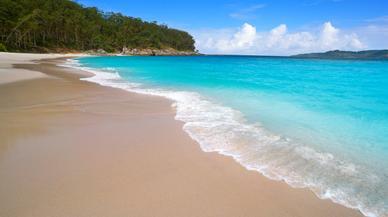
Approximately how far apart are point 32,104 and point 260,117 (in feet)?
26.0

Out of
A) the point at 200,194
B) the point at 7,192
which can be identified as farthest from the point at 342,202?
the point at 7,192

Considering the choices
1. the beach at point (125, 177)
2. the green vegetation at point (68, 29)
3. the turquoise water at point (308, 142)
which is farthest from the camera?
the green vegetation at point (68, 29)

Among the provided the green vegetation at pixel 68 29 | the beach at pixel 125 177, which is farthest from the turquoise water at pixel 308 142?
the green vegetation at pixel 68 29

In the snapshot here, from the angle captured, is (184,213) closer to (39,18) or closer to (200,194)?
(200,194)

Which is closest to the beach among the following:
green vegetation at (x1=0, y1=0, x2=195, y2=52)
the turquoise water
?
the turquoise water

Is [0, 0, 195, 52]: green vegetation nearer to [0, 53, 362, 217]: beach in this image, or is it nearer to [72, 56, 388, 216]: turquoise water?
[0, 53, 362, 217]: beach

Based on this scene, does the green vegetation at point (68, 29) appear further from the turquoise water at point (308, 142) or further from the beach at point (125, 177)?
the turquoise water at point (308, 142)

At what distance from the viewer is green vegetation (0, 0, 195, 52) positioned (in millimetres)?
63031

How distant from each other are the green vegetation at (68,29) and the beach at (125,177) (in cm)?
6655

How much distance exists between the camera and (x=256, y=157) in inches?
193

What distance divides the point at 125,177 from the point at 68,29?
91850mm

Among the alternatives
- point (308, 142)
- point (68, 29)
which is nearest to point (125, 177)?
point (308, 142)

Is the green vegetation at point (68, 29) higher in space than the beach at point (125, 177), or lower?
higher

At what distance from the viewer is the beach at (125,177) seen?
10.7ft
